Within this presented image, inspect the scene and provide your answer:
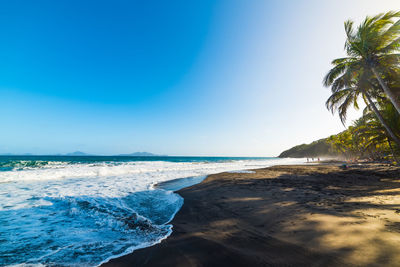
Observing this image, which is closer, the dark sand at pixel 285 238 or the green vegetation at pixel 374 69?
the dark sand at pixel 285 238

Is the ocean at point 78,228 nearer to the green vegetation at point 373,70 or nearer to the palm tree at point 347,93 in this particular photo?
the green vegetation at point 373,70

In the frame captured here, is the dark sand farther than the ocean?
No

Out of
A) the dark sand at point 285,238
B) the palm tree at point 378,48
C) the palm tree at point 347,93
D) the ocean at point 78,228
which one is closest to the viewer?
the dark sand at point 285,238

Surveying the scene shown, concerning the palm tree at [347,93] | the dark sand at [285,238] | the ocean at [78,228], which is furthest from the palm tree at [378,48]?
the ocean at [78,228]

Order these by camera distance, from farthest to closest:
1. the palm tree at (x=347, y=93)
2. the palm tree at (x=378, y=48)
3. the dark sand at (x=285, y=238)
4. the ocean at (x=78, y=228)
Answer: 1. the palm tree at (x=347, y=93)
2. the palm tree at (x=378, y=48)
3. the ocean at (x=78, y=228)
4. the dark sand at (x=285, y=238)

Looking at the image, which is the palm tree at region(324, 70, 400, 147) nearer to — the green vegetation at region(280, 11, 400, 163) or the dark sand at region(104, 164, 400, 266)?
the green vegetation at region(280, 11, 400, 163)

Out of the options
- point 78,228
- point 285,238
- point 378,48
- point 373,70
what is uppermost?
point 378,48

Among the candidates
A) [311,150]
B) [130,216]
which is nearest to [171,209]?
[130,216]

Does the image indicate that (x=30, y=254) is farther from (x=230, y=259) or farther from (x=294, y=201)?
(x=294, y=201)

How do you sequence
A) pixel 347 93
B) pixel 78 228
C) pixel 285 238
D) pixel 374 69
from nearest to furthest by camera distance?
pixel 285 238, pixel 78 228, pixel 374 69, pixel 347 93

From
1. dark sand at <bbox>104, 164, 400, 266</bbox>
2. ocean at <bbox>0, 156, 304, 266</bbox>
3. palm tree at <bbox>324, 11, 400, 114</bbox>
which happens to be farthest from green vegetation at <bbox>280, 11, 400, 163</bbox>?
ocean at <bbox>0, 156, 304, 266</bbox>

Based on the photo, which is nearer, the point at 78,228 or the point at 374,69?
the point at 78,228

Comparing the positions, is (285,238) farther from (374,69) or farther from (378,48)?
(378,48)

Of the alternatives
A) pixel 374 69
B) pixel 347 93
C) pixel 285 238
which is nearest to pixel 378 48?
pixel 374 69
